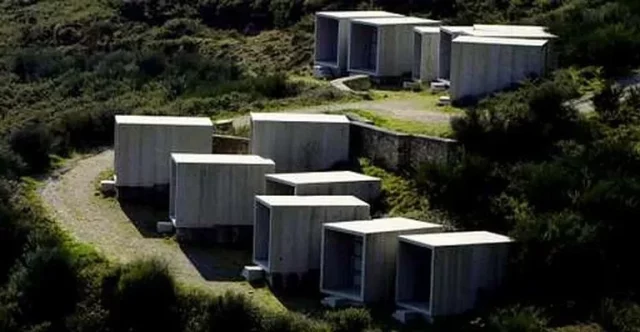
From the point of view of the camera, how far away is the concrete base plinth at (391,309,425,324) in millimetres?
20359

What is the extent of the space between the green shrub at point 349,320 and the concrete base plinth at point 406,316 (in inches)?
14.9

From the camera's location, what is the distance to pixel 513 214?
72.5ft

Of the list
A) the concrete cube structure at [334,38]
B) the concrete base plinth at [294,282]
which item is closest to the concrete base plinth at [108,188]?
the concrete base plinth at [294,282]

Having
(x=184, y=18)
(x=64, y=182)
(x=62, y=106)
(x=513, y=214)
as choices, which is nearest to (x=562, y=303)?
(x=513, y=214)

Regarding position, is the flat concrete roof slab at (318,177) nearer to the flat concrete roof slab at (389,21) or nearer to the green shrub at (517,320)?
the green shrub at (517,320)

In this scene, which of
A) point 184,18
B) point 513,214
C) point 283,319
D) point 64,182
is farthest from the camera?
point 184,18

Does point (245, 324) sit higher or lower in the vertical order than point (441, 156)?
lower

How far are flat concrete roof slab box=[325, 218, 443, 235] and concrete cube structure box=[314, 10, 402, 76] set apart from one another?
41.8 ft

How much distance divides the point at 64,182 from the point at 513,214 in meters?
8.45

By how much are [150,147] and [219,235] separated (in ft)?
9.26

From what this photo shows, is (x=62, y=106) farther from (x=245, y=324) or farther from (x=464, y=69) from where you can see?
(x=245, y=324)

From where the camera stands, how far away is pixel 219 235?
944 inches

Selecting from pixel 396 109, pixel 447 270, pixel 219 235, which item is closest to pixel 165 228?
pixel 219 235

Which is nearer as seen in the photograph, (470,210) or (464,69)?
(470,210)
